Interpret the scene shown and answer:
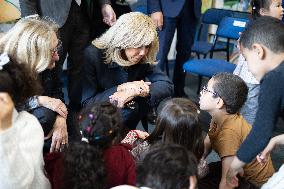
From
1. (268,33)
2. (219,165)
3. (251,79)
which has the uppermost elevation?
(268,33)

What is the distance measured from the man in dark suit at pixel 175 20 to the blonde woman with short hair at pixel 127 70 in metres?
0.87

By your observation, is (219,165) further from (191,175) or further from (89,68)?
(89,68)

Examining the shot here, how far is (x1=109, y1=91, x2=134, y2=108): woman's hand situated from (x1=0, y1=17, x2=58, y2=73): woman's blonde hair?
1.42ft

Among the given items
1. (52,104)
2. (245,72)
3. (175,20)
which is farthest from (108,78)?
(175,20)

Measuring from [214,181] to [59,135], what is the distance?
79cm

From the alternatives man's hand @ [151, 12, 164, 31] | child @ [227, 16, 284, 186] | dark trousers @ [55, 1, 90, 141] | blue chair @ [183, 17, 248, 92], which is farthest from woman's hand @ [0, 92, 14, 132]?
blue chair @ [183, 17, 248, 92]

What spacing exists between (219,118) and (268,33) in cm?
47

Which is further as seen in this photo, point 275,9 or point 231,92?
point 275,9

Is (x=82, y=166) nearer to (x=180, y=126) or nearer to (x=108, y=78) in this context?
(x=180, y=126)

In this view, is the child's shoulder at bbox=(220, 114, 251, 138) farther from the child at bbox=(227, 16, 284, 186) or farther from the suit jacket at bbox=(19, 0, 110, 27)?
the suit jacket at bbox=(19, 0, 110, 27)

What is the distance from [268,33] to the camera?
1425 mm

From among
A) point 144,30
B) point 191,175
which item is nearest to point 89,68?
point 144,30

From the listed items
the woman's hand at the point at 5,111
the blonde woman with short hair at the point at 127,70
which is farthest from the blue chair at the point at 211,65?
the woman's hand at the point at 5,111

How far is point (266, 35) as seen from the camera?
1.43 meters
